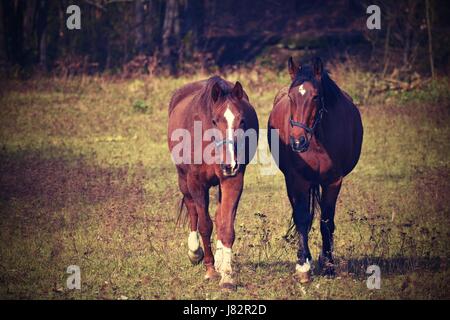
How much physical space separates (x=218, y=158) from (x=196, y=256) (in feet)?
4.66

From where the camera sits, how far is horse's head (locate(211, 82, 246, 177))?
851 centimetres

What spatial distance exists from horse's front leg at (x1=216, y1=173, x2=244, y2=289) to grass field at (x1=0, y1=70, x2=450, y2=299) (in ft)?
0.58

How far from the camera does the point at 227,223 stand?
29.3ft

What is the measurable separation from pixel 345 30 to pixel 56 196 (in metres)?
19.7

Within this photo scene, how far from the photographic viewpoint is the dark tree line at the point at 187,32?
2644cm

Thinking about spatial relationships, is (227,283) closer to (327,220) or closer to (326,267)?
(326,267)

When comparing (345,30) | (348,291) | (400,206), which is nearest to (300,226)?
(348,291)

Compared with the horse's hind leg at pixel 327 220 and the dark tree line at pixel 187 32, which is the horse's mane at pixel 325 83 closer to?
the horse's hind leg at pixel 327 220

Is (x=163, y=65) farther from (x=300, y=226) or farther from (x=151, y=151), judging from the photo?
(x=300, y=226)

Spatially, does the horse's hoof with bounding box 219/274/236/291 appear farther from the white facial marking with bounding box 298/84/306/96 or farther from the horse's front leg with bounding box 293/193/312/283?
the white facial marking with bounding box 298/84/306/96

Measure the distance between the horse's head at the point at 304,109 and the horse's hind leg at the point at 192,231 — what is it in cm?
169

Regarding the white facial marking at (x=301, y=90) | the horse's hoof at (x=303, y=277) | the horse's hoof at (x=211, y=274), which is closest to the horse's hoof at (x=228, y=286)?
the horse's hoof at (x=211, y=274)

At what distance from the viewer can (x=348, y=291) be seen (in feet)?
28.7

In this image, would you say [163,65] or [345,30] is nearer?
[163,65]
